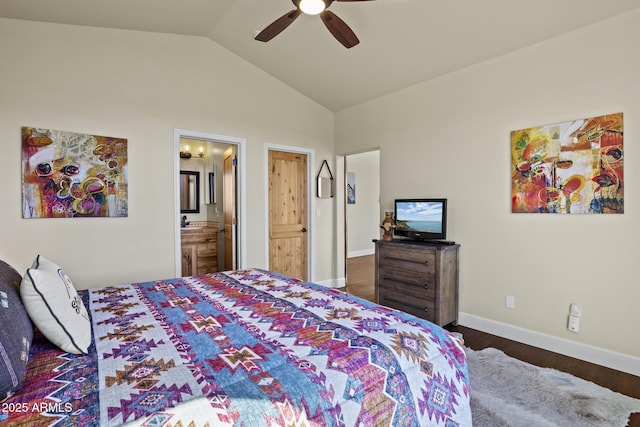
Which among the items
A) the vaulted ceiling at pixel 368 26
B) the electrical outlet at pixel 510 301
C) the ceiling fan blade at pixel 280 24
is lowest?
the electrical outlet at pixel 510 301

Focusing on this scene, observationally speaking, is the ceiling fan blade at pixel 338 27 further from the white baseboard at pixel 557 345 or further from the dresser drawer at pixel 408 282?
the white baseboard at pixel 557 345

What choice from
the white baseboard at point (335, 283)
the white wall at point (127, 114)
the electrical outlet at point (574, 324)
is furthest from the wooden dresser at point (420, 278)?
the white wall at point (127, 114)

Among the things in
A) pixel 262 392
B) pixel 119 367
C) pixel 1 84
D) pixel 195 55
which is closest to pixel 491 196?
pixel 262 392

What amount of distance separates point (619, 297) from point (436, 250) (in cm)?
137

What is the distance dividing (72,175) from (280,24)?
2.32m

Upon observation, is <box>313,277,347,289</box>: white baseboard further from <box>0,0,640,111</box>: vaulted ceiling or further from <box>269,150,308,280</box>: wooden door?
<box>0,0,640,111</box>: vaulted ceiling

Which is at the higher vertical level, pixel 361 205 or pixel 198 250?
pixel 361 205

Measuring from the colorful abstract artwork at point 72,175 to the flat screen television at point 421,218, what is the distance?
2.94m

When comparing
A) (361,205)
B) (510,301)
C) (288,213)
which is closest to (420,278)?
(510,301)

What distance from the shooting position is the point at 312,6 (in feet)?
7.01

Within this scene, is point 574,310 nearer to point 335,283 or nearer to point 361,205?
point 335,283

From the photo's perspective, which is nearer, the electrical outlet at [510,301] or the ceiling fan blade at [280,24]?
the ceiling fan blade at [280,24]

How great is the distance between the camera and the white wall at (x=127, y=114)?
2.81 m

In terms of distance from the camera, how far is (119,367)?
110cm
